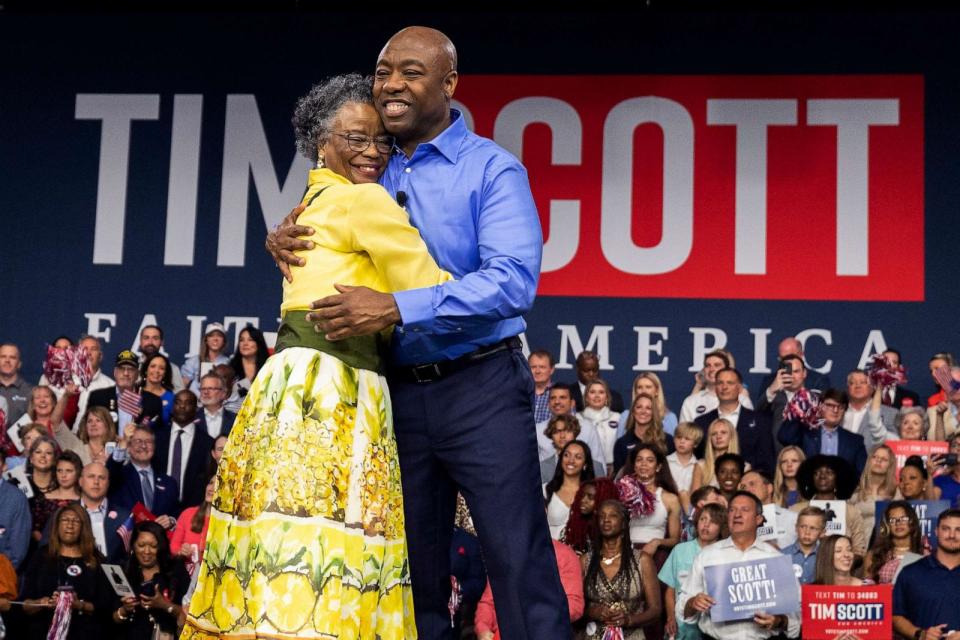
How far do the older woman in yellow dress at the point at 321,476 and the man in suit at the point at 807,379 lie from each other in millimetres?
6741

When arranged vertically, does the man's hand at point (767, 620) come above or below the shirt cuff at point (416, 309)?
below

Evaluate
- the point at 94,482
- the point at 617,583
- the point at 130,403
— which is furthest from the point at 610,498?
the point at 130,403

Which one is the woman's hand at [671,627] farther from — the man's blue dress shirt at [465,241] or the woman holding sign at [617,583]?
the man's blue dress shirt at [465,241]

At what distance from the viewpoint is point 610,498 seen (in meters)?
7.59

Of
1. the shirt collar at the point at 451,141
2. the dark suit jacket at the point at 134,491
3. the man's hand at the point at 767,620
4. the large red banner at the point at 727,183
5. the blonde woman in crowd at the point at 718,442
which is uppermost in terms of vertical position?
the large red banner at the point at 727,183

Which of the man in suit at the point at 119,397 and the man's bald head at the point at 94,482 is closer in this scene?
the man's bald head at the point at 94,482

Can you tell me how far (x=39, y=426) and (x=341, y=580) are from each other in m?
6.44

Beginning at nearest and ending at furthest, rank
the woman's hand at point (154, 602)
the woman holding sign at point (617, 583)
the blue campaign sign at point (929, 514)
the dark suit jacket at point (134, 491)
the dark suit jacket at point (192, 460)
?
1. the woman holding sign at point (617, 583)
2. the woman's hand at point (154, 602)
3. the blue campaign sign at point (929, 514)
4. the dark suit jacket at point (134, 491)
5. the dark suit jacket at point (192, 460)

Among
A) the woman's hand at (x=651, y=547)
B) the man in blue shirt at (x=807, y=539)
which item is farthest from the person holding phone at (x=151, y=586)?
the man in blue shirt at (x=807, y=539)

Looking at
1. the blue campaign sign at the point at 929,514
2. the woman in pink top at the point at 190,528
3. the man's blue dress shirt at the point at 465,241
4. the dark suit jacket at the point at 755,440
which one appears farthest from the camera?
the dark suit jacket at the point at 755,440

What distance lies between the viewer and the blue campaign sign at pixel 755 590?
673cm

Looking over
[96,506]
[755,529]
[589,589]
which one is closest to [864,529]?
[755,529]

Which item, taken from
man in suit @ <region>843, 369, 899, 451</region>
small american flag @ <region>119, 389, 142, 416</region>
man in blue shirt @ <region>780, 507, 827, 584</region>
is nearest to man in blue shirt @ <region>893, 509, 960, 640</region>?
man in blue shirt @ <region>780, 507, 827, 584</region>

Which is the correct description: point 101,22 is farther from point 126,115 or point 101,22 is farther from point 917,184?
point 917,184
